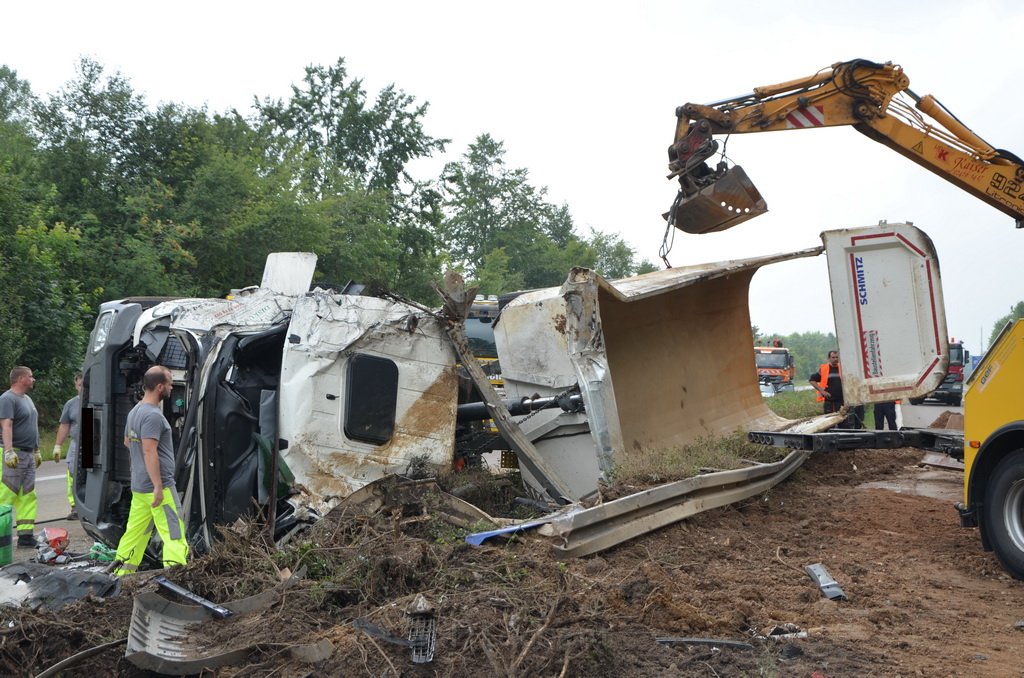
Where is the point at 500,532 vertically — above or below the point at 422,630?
above

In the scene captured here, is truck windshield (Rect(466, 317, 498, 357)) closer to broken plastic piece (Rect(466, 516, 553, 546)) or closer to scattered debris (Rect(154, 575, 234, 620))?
broken plastic piece (Rect(466, 516, 553, 546))

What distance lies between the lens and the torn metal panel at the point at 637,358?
25.3 ft

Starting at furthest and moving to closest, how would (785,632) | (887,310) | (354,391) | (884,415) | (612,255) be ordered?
1. (612,255)
2. (884,415)
3. (887,310)
4. (354,391)
5. (785,632)

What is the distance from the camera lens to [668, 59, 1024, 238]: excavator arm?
781 cm

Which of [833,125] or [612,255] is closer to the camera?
[833,125]

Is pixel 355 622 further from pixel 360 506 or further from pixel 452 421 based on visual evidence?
pixel 452 421

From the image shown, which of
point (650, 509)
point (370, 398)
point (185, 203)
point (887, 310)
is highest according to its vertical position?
point (185, 203)

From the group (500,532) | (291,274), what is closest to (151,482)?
(291,274)

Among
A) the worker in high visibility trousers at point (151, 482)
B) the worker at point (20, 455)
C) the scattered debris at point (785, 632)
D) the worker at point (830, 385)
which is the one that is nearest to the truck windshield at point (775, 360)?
the worker at point (830, 385)

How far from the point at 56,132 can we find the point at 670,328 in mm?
16724

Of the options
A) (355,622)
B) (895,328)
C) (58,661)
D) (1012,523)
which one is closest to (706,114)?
(895,328)

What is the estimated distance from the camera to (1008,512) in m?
5.98

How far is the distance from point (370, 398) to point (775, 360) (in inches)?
1299

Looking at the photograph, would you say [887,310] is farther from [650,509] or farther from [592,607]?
[592,607]
